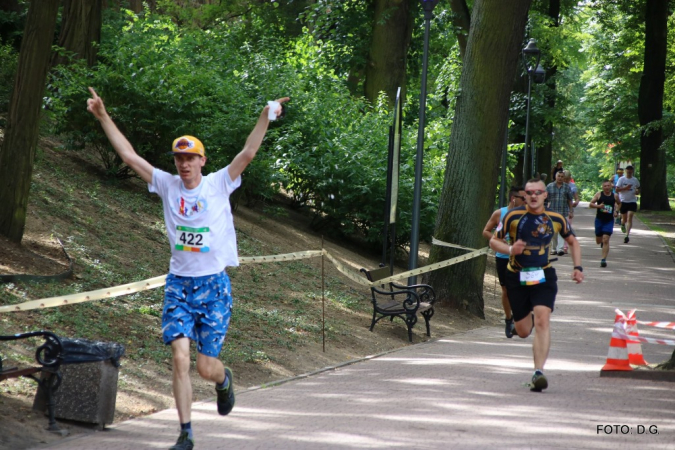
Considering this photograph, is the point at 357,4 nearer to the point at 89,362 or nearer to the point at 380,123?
the point at 380,123

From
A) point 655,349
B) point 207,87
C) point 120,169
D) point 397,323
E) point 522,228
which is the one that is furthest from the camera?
point 207,87

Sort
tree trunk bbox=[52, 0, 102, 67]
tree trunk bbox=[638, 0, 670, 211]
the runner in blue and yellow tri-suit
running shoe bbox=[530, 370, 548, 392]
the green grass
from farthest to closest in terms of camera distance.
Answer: tree trunk bbox=[638, 0, 670, 211] < tree trunk bbox=[52, 0, 102, 67] < the green grass < the runner in blue and yellow tri-suit < running shoe bbox=[530, 370, 548, 392]

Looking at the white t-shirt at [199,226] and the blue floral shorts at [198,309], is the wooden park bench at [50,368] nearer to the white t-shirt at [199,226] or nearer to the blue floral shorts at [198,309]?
the blue floral shorts at [198,309]

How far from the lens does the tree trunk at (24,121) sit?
32.5 ft

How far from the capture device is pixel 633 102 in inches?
1972

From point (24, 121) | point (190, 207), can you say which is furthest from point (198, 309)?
point (24, 121)

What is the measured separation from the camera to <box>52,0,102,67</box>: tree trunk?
54.1ft

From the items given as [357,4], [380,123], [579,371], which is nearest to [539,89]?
[357,4]

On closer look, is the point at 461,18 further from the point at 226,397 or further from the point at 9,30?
the point at 226,397

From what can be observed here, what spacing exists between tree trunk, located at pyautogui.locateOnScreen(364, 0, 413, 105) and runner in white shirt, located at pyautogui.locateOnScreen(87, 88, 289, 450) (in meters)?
18.4

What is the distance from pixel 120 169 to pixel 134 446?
9980 millimetres

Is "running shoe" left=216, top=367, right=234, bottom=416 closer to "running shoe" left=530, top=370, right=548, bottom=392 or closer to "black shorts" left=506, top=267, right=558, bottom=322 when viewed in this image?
"running shoe" left=530, top=370, right=548, bottom=392

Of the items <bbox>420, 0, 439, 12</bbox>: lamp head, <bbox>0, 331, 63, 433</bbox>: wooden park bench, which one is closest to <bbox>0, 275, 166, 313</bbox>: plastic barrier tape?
<bbox>0, 331, 63, 433</bbox>: wooden park bench

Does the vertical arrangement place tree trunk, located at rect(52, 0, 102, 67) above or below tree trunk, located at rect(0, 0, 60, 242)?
above
